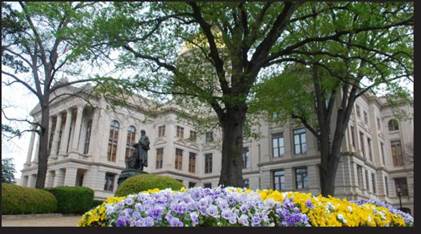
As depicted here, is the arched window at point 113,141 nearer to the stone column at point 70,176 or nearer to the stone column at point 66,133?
the stone column at point 70,176

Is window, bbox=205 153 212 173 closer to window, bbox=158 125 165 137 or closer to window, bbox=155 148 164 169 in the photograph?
window, bbox=155 148 164 169

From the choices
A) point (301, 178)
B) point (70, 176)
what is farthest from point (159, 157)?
point (301, 178)

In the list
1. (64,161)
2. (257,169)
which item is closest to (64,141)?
(64,161)

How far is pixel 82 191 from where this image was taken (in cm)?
1902

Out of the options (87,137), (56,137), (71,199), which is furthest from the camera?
(56,137)

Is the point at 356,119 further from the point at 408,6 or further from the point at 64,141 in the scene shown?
the point at 64,141

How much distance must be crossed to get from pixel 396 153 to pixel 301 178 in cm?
1808

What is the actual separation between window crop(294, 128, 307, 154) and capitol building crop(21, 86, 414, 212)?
10 centimetres

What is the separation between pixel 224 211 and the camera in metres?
3.40

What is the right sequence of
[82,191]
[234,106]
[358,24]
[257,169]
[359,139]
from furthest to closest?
[257,169] → [359,139] → [82,191] → [358,24] → [234,106]

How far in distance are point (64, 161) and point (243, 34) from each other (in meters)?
38.3

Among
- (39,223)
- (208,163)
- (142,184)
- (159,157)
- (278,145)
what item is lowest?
(39,223)

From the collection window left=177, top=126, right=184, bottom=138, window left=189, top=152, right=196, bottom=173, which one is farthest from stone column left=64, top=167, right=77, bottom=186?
window left=189, top=152, right=196, bottom=173

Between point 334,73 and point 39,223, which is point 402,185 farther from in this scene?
point 39,223
